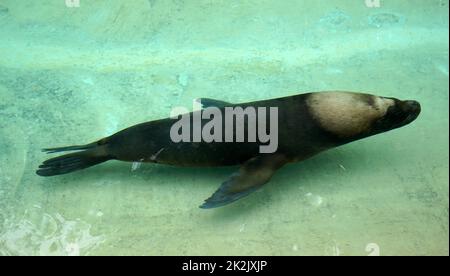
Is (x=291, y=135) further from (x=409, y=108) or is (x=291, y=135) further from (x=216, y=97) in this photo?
(x=216, y=97)

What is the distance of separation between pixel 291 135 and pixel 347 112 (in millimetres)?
383

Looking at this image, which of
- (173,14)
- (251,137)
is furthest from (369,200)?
(173,14)

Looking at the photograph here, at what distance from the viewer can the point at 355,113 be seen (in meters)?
2.86

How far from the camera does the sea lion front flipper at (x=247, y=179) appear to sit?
8.60ft

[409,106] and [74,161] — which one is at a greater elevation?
[409,106]

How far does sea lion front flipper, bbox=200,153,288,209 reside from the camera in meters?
2.62

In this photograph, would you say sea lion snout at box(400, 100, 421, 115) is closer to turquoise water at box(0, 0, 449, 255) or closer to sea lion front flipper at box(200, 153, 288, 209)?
turquoise water at box(0, 0, 449, 255)

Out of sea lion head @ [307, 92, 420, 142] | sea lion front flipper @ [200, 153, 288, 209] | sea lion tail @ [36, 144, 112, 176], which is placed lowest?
sea lion tail @ [36, 144, 112, 176]

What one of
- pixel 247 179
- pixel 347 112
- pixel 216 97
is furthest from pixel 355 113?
pixel 216 97

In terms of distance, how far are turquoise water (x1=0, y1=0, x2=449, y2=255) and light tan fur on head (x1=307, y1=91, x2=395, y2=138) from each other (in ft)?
1.11

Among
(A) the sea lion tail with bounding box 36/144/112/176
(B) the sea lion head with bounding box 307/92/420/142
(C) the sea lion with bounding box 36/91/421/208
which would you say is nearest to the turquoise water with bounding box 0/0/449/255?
(A) the sea lion tail with bounding box 36/144/112/176

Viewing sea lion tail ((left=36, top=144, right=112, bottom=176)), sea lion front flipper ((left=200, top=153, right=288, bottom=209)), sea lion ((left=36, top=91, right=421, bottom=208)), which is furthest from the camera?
sea lion tail ((left=36, top=144, right=112, bottom=176))

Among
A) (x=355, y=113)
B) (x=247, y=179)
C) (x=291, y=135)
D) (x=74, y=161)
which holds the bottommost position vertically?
(x=74, y=161)

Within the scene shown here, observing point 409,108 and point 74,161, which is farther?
point 74,161
